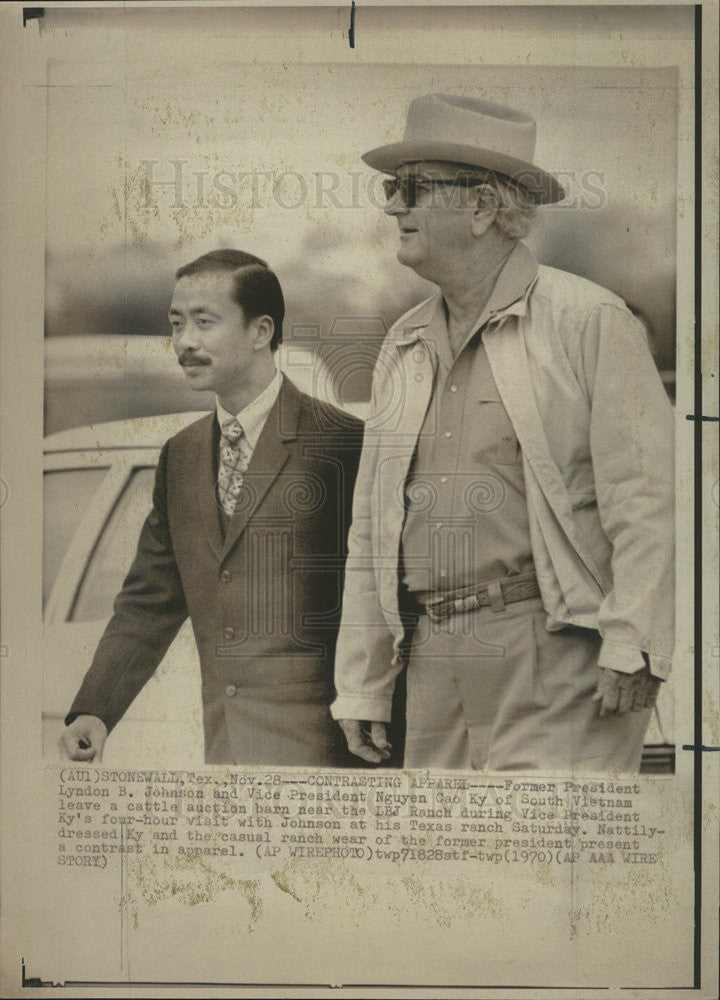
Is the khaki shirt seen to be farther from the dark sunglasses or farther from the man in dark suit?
the dark sunglasses

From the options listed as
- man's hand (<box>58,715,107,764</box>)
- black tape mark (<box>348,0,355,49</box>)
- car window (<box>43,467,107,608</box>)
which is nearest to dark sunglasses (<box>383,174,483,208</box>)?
black tape mark (<box>348,0,355,49</box>)

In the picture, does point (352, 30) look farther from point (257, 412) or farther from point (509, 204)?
point (257, 412)

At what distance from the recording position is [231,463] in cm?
369

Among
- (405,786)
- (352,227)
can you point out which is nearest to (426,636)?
(405,786)

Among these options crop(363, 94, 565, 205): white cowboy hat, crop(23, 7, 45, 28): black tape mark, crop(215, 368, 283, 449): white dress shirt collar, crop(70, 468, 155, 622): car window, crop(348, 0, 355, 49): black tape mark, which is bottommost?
crop(70, 468, 155, 622): car window

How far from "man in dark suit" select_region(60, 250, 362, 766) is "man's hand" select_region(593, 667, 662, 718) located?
86cm

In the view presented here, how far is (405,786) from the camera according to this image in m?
3.62

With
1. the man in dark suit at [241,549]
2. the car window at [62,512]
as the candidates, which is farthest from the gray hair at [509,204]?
the car window at [62,512]

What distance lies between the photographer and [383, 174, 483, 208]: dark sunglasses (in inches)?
142

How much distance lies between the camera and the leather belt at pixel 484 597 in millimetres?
3541

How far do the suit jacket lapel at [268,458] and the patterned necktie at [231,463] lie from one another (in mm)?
24

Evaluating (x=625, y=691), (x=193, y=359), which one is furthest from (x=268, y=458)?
(x=625, y=691)

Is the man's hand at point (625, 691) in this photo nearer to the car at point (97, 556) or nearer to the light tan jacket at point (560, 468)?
the light tan jacket at point (560, 468)

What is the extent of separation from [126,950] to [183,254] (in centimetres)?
227
